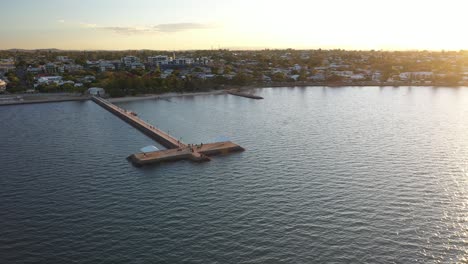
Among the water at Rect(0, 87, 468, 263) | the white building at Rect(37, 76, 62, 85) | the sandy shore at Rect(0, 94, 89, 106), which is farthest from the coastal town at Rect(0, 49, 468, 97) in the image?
the water at Rect(0, 87, 468, 263)

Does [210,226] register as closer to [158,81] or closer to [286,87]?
[158,81]

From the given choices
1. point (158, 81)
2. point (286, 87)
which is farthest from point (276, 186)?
point (286, 87)

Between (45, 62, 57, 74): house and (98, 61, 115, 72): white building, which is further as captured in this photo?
(98, 61, 115, 72): white building

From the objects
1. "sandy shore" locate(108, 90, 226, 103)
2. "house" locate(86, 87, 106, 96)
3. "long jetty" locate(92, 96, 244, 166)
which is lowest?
"long jetty" locate(92, 96, 244, 166)

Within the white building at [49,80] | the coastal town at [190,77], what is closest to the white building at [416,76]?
the coastal town at [190,77]

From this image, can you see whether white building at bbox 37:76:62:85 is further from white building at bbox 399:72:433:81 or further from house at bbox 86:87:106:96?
white building at bbox 399:72:433:81

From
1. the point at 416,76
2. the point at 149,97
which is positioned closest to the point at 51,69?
the point at 149,97

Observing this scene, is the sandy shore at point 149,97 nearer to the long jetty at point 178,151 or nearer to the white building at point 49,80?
the white building at point 49,80

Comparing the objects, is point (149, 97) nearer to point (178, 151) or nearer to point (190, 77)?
point (190, 77)
